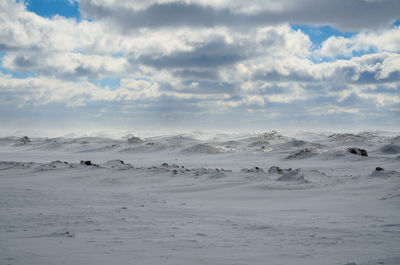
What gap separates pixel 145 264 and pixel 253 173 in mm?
8014

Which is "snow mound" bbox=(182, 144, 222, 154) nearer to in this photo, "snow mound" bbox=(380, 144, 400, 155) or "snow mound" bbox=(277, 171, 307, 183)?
"snow mound" bbox=(380, 144, 400, 155)

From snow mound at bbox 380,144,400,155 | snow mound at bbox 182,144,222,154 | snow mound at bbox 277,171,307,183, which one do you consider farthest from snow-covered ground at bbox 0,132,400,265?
snow mound at bbox 182,144,222,154

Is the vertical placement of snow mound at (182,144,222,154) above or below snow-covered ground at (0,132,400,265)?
above

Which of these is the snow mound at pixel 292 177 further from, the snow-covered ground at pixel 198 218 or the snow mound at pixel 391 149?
the snow mound at pixel 391 149

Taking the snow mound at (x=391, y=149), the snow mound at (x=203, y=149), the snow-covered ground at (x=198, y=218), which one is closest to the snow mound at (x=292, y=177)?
the snow-covered ground at (x=198, y=218)

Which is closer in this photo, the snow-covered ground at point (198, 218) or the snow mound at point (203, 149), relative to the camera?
the snow-covered ground at point (198, 218)

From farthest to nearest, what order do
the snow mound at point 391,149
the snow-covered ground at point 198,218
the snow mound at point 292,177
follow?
the snow mound at point 391,149
the snow mound at point 292,177
the snow-covered ground at point 198,218

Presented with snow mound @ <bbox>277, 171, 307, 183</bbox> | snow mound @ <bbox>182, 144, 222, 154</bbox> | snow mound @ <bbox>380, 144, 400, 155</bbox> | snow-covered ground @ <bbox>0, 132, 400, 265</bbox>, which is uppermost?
snow mound @ <bbox>182, 144, 222, 154</bbox>

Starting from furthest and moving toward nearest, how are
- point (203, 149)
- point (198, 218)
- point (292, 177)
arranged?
point (203, 149) → point (292, 177) → point (198, 218)

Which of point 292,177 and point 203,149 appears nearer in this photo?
point 292,177

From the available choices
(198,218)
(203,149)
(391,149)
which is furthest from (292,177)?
(203,149)

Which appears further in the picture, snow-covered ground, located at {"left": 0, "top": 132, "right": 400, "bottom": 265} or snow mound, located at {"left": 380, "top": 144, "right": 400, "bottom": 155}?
snow mound, located at {"left": 380, "top": 144, "right": 400, "bottom": 155}

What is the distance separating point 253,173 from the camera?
11320 mm

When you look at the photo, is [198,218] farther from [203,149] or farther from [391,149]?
[203,149]
